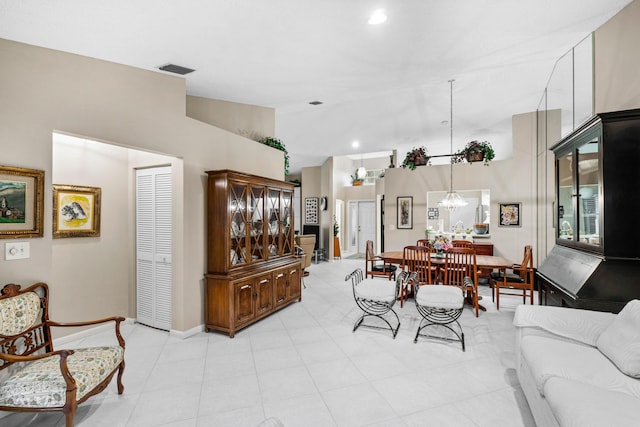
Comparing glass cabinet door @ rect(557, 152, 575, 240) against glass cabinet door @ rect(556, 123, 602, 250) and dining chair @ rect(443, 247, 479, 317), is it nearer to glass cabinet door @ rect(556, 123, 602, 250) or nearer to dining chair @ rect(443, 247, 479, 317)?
glass cabinet door @ rect(556, 123, 602, 250)

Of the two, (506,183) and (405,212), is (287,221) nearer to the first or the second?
(405,212)

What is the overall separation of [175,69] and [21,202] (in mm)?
1837

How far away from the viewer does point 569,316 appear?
228cm

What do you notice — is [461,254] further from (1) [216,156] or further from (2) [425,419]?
(1) [216,156]

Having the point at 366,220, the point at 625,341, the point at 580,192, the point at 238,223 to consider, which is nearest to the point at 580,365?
the point at 625,341

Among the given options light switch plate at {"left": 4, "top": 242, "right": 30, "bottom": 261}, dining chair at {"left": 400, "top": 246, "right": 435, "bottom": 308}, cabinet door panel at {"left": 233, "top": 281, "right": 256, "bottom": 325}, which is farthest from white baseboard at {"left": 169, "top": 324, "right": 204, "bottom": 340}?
dining chair at {"left": 400, "top": 246, "right": 435, "bottom": 308}

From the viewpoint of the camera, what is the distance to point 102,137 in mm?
2598

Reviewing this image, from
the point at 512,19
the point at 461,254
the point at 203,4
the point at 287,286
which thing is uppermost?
the point at 512,19

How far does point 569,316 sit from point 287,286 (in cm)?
325

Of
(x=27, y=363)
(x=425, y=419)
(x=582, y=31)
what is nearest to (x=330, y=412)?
(x=425, y=419)

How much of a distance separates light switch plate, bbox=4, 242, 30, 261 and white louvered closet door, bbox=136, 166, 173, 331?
54.4 inches

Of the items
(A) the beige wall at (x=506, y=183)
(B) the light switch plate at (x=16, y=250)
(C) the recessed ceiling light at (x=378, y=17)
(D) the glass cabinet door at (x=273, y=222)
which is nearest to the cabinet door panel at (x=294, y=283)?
(D) the glass cabinet door at (x=273, y=222)

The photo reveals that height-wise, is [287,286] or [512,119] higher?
[512,119]

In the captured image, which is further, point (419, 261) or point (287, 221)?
point (287, 221)
